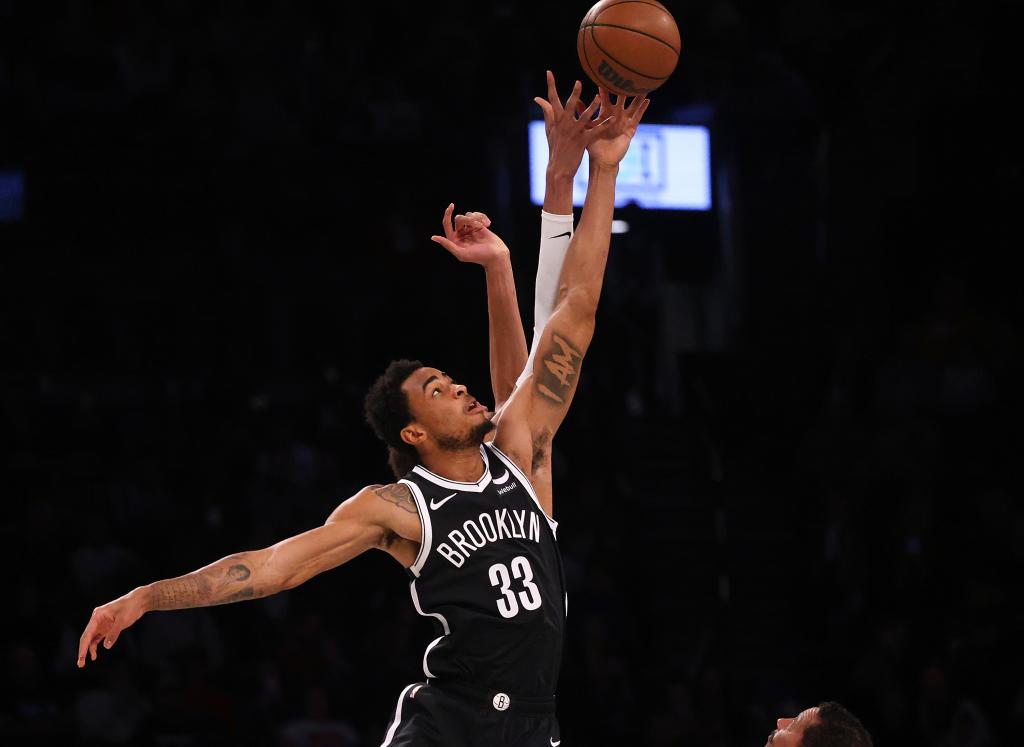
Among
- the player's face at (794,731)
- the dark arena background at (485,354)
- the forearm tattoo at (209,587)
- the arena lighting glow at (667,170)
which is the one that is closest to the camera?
the forearm tattoo at (209,587)

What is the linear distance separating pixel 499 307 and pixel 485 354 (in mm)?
7038

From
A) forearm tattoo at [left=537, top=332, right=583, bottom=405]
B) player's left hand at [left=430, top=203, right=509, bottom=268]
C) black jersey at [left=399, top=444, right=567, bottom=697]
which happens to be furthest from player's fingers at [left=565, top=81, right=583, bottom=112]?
black jersey at [left=399, top=444, right=567, bottom=697]

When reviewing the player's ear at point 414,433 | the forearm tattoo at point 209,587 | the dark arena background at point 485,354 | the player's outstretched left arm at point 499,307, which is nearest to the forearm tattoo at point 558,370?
the player's outstretched left arm at point 499,307

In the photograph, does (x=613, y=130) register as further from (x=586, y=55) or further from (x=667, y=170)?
(x=667, y=170)

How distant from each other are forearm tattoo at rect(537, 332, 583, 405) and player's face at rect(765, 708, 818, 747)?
1.42m

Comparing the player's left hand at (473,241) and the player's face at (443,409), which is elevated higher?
the player's left hand at (473,241)

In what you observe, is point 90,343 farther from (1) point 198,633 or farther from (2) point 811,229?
(2) point 811,229

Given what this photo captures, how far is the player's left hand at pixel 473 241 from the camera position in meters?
5.73

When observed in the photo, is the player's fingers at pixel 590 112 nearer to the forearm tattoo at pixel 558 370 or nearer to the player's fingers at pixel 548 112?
the player's fingers at pixel 548 112

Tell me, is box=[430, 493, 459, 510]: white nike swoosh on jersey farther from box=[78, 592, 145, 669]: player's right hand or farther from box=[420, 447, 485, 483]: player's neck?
box=[78, 592, 145, 669]: player's right hand

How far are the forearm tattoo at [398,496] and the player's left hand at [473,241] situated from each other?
1236 millimetres

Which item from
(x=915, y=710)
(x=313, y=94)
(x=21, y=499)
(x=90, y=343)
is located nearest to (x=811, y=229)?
(x=313, y=94)

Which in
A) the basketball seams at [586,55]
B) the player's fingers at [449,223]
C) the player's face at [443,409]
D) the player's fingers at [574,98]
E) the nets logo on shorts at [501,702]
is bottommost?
the nets logo on shorts at [501,702]

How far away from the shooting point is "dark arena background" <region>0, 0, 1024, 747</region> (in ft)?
33.1
